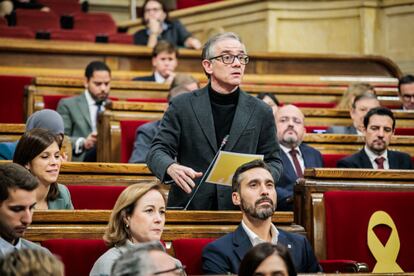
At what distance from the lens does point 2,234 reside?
2400mm

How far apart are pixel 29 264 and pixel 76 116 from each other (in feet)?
9.64

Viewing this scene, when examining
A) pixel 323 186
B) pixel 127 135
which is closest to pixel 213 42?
pixel 323 186

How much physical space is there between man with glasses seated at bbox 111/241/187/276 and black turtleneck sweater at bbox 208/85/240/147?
1.31 m

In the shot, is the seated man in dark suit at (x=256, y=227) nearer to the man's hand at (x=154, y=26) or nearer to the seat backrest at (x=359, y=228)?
the seat backrest at (x=359, y=228)

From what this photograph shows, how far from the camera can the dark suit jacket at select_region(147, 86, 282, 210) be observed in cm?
307

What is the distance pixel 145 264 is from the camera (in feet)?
5.73

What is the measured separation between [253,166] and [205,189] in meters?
0.25

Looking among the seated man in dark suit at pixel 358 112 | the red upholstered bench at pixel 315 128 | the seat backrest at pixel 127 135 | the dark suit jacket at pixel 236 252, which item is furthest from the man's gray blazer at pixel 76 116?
the dark suit jacket at pixel 236 252

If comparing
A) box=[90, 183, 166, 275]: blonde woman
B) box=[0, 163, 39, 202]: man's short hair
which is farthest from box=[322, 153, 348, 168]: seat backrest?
box=[0, 163, 39, 202]: man's short hair

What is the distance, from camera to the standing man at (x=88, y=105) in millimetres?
4590

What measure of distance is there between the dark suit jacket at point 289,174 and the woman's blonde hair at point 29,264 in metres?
1.91

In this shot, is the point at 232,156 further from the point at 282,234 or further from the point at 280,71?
the point at 280,71

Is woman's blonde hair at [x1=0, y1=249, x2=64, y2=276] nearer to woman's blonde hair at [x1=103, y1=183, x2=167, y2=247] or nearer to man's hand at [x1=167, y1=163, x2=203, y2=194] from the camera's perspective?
woman's blonde hair at [x1=103, y1=183, x2=167, y2=247]

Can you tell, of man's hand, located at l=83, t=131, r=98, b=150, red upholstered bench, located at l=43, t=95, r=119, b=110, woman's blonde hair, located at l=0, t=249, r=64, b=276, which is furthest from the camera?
red upholstered bench, located at l=43, t=95, r=119, b=110
